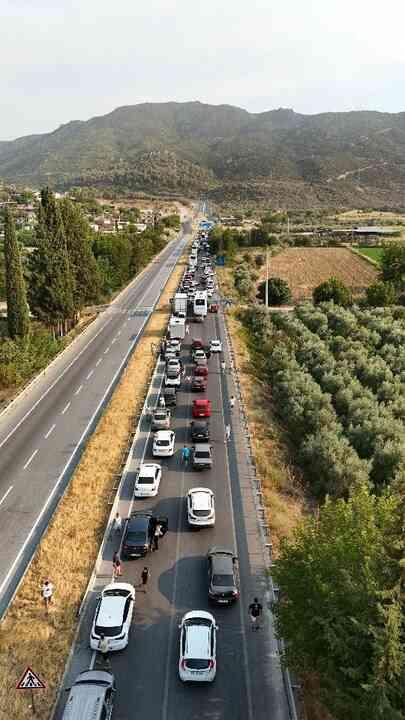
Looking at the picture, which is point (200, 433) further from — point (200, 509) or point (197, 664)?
point (197, 664)

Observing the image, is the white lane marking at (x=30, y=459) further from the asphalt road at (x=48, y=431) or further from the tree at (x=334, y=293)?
the tree at (x=334, y=293)

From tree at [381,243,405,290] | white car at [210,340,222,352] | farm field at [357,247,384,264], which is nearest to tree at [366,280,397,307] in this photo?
tree at [381,243,405,290]

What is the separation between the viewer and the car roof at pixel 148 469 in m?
26.3

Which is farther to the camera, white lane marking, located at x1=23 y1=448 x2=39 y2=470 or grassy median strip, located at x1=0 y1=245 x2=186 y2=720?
white lane marking, located at x1=23 y1=448 x2=39 y2=470

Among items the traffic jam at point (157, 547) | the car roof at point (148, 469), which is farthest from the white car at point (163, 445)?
the car roof at point (148, 469)

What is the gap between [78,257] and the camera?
59.6m

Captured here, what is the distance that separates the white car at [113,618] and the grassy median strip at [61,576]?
3.70 feet

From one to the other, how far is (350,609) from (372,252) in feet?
343

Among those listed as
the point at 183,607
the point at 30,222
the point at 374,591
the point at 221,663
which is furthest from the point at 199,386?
the point at 30,222

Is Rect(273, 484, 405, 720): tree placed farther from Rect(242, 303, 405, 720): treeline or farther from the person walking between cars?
the person walking between cars

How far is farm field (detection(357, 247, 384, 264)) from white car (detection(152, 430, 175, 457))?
3113 inches

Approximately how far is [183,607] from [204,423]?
1450 centimetres

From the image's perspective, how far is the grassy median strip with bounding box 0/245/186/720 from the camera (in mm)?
16188

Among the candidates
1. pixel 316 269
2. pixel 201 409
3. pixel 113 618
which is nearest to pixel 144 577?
pixel 113 618
